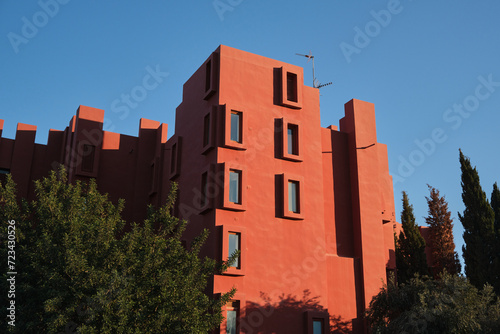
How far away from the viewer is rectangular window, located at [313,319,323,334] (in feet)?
77.6

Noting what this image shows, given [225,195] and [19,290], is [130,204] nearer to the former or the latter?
[225,195]

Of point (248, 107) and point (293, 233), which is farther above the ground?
point (248, 107)

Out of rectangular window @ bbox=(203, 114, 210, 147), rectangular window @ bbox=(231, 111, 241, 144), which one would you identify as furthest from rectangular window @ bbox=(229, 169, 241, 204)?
rectangular window @ bbox=(203, 114, 210, 147)

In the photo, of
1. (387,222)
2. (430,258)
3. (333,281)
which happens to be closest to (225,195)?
(333,281)

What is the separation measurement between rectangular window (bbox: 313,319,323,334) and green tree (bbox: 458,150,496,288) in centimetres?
936

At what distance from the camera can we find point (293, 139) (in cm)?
2639

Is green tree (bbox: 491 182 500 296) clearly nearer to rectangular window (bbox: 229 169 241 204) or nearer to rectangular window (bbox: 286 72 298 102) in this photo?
A: rectangular window (bbox: 286 72 298 102)

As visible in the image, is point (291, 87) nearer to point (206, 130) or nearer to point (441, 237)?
point (206, 130)

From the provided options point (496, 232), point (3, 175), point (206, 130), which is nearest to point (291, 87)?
point (206, 130)

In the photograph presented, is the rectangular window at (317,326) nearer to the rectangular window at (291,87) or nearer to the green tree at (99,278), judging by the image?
the green tree at (99,278)

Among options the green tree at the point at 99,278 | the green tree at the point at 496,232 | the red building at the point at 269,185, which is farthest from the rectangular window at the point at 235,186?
the green tree at the point at 496,232

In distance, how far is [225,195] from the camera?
23.2 meters

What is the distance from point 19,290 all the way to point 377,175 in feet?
58.5

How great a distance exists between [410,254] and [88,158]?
64.4 ft
